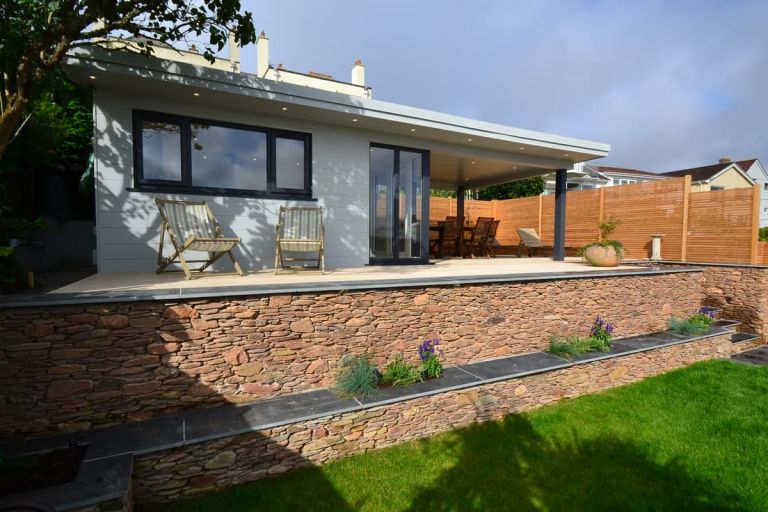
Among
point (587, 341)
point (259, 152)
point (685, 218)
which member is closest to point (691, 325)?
point (587, 341)

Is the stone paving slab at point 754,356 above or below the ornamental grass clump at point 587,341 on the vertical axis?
below

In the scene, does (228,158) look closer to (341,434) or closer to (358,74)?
(341,434)

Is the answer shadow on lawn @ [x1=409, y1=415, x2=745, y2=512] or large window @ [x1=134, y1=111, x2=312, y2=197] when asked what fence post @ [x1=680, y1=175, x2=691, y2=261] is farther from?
large window @ [x1=134, y1=111, x2=312, y2=197]

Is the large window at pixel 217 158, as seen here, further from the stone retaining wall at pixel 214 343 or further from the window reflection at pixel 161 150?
the stone retaining wall at pixel 214 343

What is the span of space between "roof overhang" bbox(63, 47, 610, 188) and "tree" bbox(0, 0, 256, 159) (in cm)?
37

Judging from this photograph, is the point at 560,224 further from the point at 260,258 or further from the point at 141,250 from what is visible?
the point at 141,250

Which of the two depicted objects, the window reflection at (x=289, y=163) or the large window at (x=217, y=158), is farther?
the window reflection at (x=289, y=163)

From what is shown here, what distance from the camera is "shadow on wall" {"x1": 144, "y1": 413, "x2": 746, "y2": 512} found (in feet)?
9.03

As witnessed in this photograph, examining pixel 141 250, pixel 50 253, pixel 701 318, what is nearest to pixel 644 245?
pixel 701 318

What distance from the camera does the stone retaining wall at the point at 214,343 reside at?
2.63 metres

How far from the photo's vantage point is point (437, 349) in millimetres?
4176

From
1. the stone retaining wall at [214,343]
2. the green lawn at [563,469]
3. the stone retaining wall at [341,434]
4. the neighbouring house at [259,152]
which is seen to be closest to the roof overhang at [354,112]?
the neighbouring house at [259,152]

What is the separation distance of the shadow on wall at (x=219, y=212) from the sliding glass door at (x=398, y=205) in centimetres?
38

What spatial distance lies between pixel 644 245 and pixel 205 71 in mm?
10080
